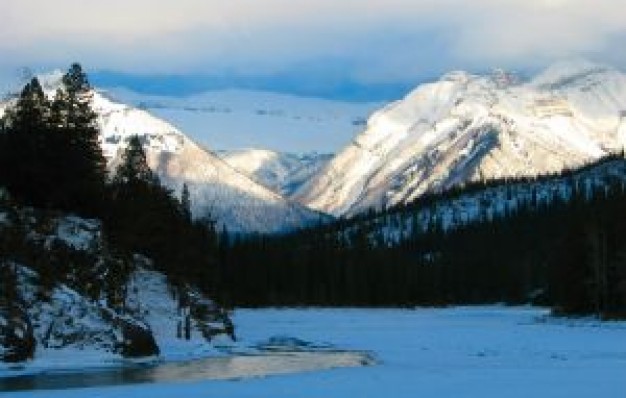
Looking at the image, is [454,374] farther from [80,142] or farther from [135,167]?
[135,167]

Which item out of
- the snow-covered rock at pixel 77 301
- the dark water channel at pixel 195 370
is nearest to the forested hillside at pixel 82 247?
the snow-covered rock at pixel 77 301

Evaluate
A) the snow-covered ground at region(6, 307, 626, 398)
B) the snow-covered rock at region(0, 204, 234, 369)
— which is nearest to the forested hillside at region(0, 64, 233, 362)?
the snow-covered rock at region(0, 204, 234, 369)

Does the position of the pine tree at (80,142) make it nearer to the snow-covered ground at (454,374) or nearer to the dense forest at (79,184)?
the dense forest at (79,184)

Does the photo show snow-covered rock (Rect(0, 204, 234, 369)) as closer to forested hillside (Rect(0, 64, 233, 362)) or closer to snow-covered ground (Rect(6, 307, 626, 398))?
forested hillside (Rect(0, 64, 233, 362))

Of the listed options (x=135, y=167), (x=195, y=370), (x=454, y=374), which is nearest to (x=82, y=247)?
(x=195, y=370)

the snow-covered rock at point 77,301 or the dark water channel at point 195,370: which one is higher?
the snow-covered rock at point 77,301

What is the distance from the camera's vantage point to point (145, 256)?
8919 centimetres

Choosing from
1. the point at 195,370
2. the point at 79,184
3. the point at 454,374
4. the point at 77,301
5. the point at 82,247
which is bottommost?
the point at 454,374

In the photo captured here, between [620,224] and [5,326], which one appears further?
[620,224]

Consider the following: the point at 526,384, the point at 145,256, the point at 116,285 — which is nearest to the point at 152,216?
the point at 145,256

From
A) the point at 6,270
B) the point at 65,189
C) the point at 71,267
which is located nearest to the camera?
the point at 6,270

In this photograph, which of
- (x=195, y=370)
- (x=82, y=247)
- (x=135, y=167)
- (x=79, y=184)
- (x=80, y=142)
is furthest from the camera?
(x=135, y=167)

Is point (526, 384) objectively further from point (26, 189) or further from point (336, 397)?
point (26, 189)

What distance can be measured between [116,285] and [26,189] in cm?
1446
